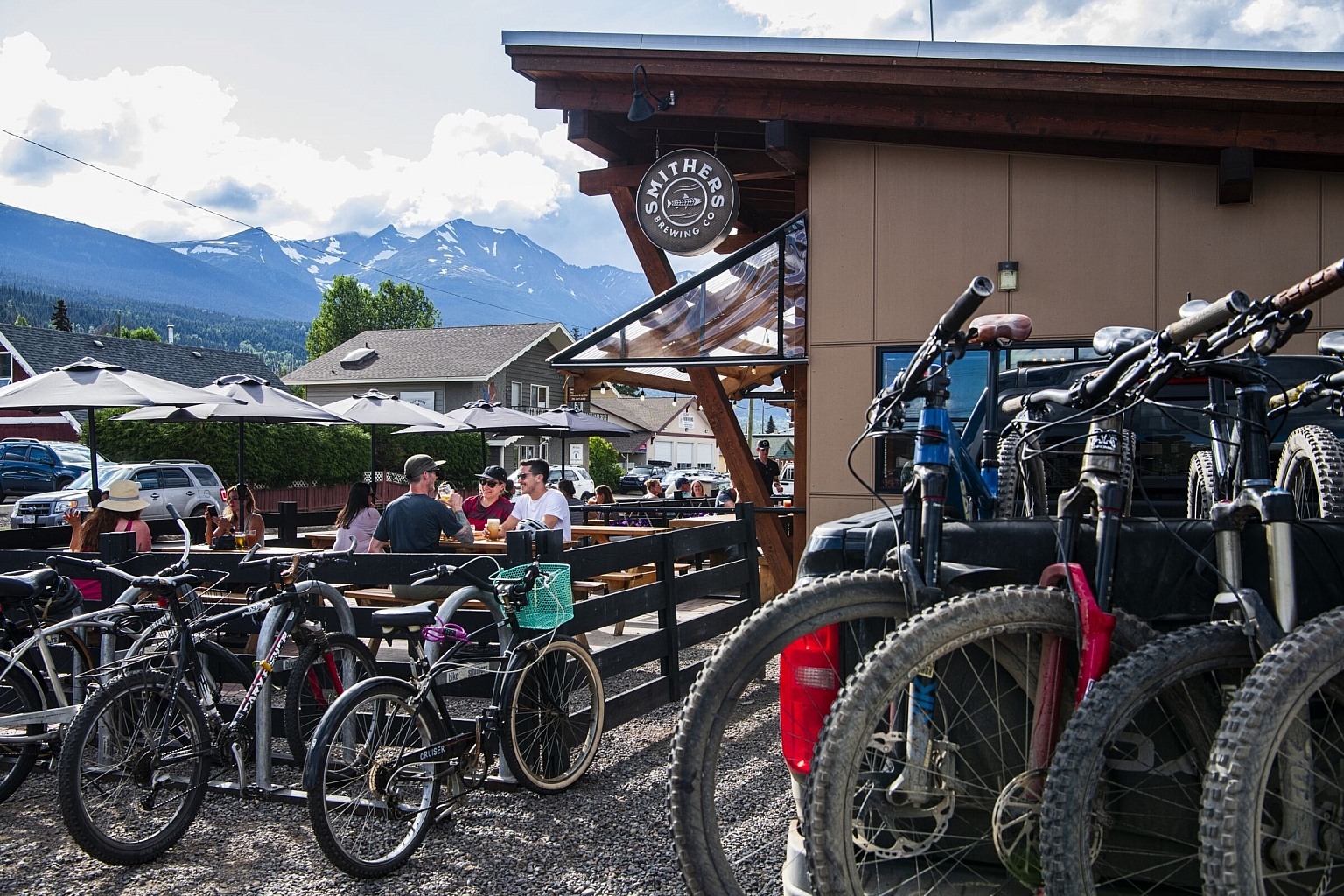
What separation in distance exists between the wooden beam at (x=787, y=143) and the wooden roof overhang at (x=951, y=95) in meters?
0.01

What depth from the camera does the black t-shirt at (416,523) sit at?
740cm

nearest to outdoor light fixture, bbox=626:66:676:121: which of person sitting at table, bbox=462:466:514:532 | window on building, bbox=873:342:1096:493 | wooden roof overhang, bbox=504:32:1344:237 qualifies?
wooden roof overhang, bbox=504:32:1344:237

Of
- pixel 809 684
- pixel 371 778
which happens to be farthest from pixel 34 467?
pixel 809 684

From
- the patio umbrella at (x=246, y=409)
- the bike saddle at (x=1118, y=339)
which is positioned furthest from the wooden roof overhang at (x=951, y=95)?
the patio umbrella at (x=246, y=409)

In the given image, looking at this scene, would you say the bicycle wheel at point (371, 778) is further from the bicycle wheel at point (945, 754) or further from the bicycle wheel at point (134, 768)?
the bicycle wheel at point (945, 754)

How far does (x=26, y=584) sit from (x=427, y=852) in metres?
2.44

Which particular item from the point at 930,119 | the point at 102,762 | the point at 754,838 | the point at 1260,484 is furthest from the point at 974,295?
the point at 930,119

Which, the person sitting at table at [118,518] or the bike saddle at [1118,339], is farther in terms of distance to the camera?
the person sitting at table at [118,518]

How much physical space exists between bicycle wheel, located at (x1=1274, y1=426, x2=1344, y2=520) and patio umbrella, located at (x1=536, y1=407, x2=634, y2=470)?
1522cm

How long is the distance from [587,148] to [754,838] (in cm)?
680

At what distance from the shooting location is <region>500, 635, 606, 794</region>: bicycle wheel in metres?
5.03

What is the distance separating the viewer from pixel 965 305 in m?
2.72

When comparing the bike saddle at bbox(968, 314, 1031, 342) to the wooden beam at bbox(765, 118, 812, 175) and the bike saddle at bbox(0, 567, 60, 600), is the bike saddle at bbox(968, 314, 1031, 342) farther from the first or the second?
the wooden beam at bbox(765, 118, 812, 175)

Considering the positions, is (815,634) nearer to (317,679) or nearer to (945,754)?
(945,754)
